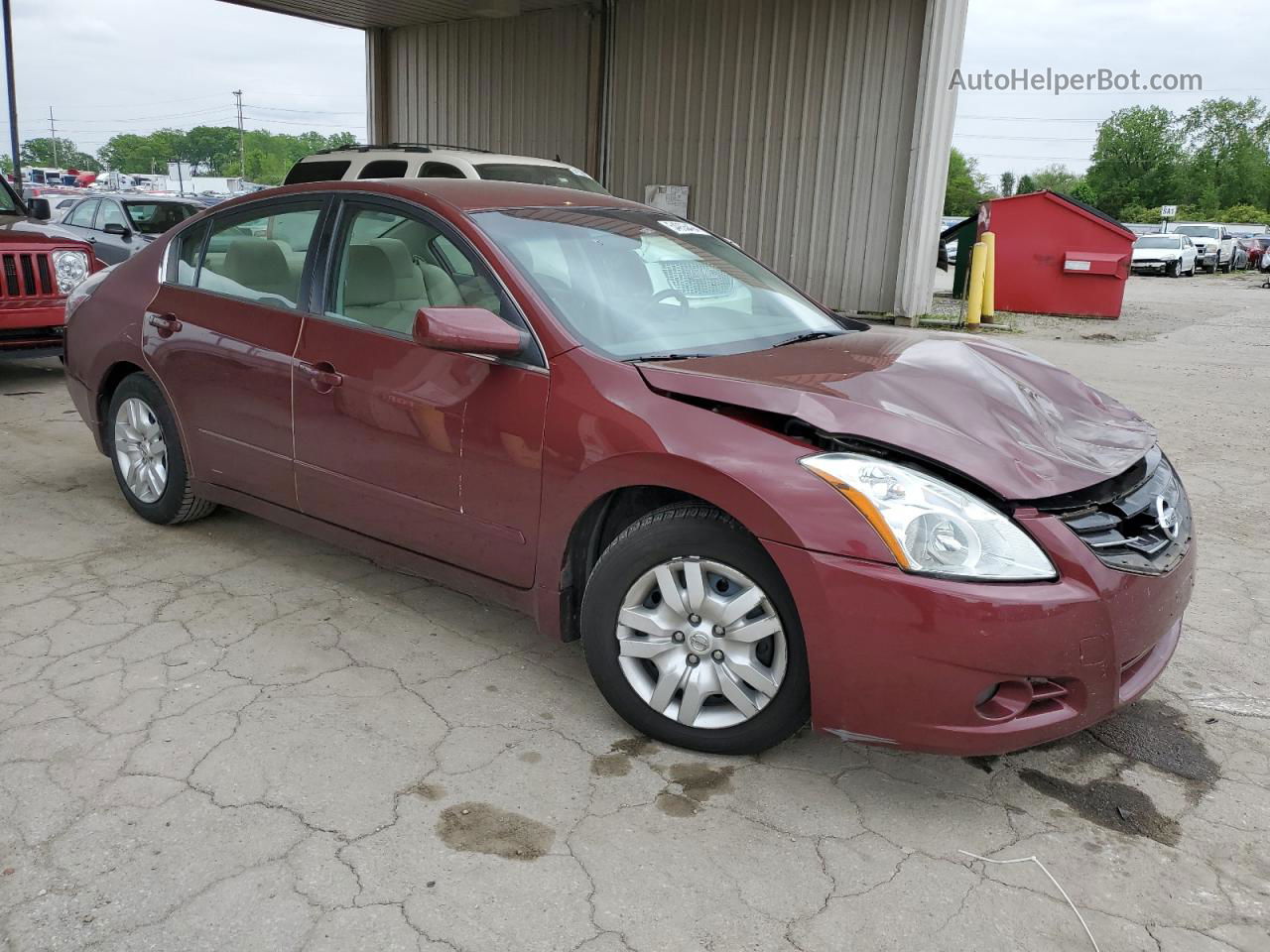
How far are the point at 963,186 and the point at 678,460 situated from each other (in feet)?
394

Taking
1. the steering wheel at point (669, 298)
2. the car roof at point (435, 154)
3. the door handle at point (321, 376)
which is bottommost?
the door handle at point (321, 376)

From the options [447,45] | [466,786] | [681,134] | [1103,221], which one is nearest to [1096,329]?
[1103,221]

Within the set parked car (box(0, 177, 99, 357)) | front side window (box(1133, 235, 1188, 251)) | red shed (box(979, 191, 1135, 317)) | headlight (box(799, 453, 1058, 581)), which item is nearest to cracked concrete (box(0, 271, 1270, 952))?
headlight (box(799, 453, 1058, 581))

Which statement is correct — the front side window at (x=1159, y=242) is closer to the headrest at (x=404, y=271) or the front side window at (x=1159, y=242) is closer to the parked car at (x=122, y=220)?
the parked car at (x=122, y=220)

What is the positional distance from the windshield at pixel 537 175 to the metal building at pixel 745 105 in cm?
496

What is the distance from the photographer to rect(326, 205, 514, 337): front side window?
11.0 feet

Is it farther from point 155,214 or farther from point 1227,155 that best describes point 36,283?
point 1227,155

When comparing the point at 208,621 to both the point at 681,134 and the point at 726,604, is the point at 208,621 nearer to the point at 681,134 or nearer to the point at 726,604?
the point at 726,604

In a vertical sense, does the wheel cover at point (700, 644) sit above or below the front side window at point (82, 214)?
below

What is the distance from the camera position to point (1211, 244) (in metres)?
34.0

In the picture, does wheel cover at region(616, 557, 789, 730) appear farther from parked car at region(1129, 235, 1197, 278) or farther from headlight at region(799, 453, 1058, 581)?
parked car at region(1129, 235, 1197, 278)

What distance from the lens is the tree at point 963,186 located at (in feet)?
324

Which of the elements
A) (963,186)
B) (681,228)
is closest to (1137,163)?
(963,186)

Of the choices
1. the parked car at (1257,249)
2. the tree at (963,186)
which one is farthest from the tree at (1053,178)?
the parked car at (1257,249)
